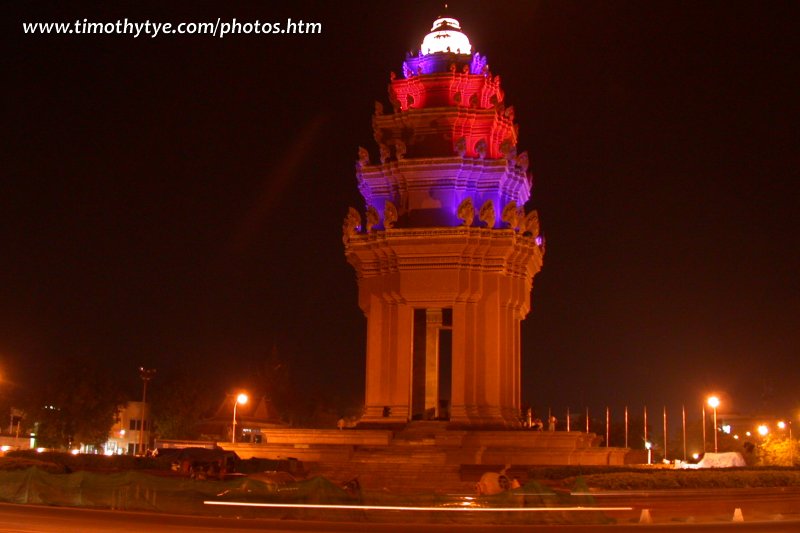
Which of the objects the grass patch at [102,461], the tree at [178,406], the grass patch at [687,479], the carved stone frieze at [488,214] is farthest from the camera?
the tree at [178,406]

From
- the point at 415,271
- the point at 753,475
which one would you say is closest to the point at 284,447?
the point at 415,271

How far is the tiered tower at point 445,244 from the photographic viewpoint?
47.6 meters

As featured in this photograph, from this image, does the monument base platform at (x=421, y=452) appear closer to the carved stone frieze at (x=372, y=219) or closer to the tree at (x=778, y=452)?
the carved stone frieze at (x=372, y=219)

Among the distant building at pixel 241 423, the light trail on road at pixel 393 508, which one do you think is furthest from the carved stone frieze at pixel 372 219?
the distant building at pixel 241 423

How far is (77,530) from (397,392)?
26.5 meters

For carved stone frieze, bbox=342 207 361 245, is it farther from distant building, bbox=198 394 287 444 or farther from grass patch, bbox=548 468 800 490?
distant building, bbox=198 394 287 444

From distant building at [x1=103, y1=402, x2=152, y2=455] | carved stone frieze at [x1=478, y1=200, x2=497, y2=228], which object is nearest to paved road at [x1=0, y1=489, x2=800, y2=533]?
carved stone frieze at [x1=478, y1=200, x2=497, y2=228]

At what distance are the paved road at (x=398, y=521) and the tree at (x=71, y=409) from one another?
5181 centimetres

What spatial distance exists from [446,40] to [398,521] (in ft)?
108

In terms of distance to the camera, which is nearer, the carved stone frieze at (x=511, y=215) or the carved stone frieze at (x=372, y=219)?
the carved stone frieze at (x=511, y=215)

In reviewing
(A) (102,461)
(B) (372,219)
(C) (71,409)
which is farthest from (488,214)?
(C) (71,409)

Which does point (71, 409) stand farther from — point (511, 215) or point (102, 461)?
point (511, 215)

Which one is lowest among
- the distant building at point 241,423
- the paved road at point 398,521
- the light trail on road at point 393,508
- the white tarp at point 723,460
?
the paved road at point 398,521

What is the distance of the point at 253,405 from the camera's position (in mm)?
86750
